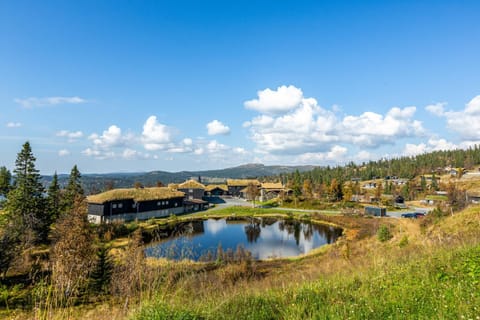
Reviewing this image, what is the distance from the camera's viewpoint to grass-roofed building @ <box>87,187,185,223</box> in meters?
34.9

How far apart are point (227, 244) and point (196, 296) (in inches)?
866

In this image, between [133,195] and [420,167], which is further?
[420,167]

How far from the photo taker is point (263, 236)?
29.8 meters

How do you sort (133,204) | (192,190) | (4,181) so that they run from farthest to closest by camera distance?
(192,190) → (133,204) → (4,181)

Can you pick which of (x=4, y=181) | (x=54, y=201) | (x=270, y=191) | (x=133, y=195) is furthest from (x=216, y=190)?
(x=54, y=201)

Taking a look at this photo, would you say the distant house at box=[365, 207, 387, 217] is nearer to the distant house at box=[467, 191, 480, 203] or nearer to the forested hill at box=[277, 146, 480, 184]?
the distant house at box=[467, 191, 480, 203]

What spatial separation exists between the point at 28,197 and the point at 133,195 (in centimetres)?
1535

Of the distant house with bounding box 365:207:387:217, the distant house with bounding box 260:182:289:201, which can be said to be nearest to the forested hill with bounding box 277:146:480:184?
the distant house with bounding box 260:182:289:201

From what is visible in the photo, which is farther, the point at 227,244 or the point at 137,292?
the point at 227,244

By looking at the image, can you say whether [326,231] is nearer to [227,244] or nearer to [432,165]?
[227,244]

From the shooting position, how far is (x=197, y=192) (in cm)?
6228

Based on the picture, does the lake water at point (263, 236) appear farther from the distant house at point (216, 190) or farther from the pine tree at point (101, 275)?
the distant house at point (216, 190)

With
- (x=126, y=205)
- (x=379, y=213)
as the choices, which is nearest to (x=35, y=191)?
(x=126, y=205)

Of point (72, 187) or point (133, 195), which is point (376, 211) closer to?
point (133, 195)
